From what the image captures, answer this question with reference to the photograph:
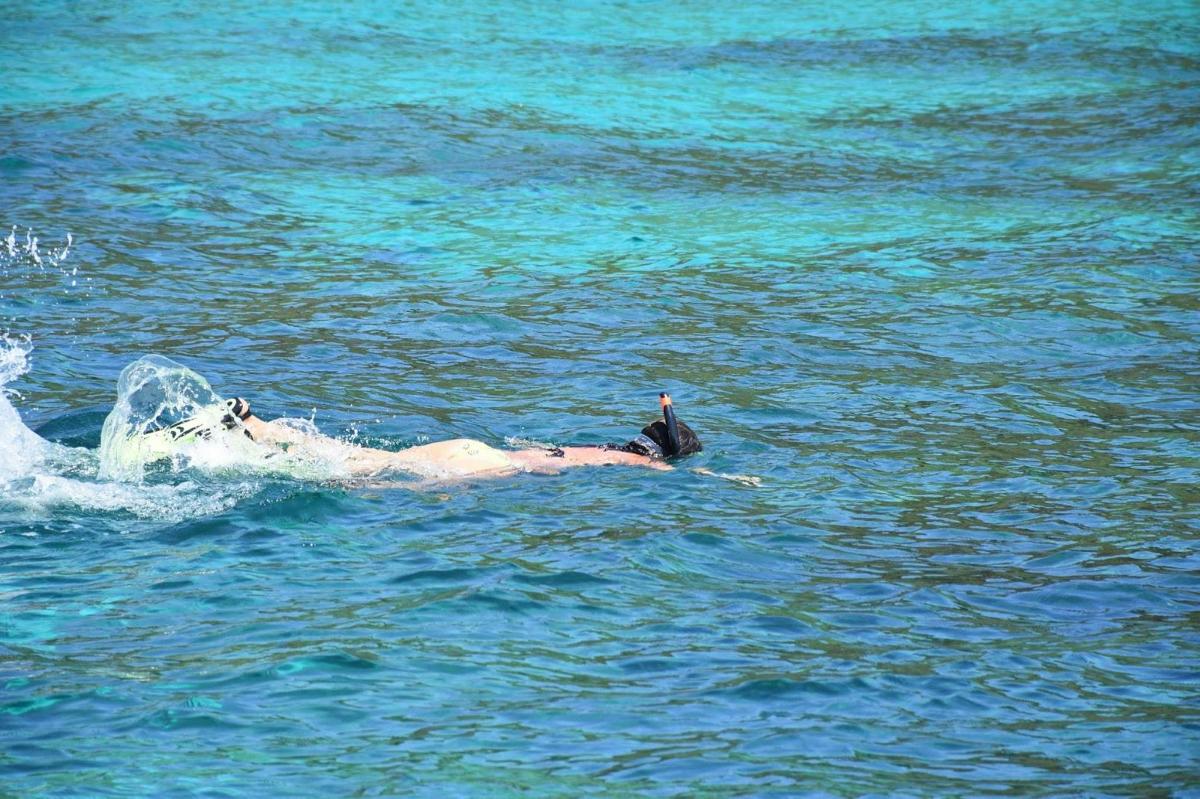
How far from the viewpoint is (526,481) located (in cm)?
824

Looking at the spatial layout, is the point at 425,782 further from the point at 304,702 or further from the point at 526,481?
the point at 526,481

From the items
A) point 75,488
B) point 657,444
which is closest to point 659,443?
point 657,444

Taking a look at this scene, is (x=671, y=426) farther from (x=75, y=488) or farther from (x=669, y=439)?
(x=75, y=488)

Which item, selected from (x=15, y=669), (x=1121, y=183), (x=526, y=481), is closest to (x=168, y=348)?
(x=526, y=481)

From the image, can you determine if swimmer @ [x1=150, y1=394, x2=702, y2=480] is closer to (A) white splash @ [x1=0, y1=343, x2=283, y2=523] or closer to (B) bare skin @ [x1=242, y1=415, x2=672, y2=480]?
(B) bare skin @ [x1=242, y1=415, x2=672, y2=480]

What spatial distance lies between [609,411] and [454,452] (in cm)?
186

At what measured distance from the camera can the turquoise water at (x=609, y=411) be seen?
5441mm

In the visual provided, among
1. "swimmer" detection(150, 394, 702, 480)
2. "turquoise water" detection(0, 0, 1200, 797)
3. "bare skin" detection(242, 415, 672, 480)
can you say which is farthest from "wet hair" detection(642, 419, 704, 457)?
"bare skin" detection(242, 415, 672, 480)

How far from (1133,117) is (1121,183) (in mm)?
3102

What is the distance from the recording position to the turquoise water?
5.44 m

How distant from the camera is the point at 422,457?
8.14 meters

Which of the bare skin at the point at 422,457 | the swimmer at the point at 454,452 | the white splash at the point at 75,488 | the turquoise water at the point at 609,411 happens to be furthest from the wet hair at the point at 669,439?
the white splash at the point at 75,488

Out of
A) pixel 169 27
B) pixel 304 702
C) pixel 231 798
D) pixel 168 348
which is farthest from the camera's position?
pixel 169 27

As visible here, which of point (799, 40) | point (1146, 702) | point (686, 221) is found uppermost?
point (799, 40)
